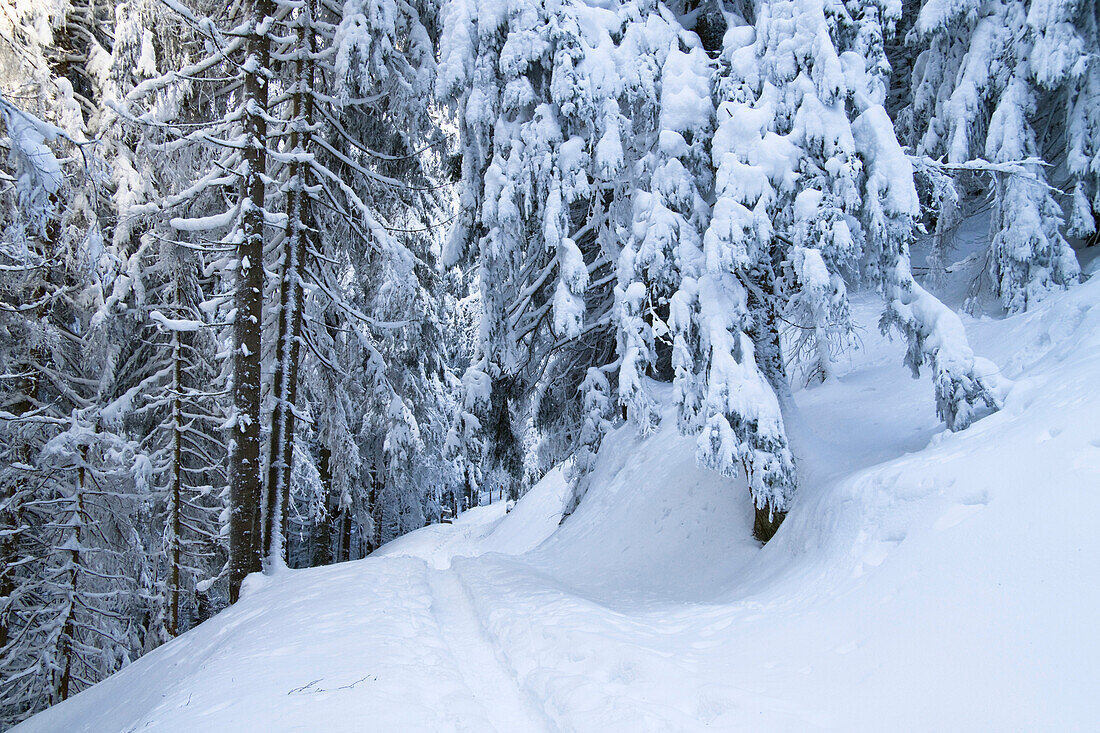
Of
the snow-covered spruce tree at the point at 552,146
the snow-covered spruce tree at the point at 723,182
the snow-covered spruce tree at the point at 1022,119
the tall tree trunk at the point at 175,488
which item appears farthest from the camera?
the tall tree trunk at the point at 175,488

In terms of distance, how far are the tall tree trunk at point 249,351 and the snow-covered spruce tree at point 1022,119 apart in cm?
824

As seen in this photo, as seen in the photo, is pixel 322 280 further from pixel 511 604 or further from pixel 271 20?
pixel 511 604

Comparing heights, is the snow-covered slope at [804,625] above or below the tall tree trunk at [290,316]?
below

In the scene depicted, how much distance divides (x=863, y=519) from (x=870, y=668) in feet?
4.83

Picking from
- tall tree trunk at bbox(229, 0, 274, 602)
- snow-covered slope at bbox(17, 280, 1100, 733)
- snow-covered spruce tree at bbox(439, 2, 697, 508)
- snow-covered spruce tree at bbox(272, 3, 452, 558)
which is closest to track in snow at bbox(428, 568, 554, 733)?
snow-covered slope at bbox(17, 280, 1100, 733)

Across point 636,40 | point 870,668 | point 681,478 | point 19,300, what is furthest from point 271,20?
point 870,668

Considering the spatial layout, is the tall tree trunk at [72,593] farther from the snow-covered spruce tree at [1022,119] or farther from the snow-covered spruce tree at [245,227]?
the snow-covered spruce tree at [1022,119]

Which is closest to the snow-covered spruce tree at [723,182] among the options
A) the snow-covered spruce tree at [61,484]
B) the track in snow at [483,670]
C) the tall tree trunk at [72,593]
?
the track in snow at [483,670]

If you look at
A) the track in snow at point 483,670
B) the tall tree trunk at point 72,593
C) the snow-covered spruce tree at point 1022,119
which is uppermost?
the snow-covered spruce tree at point 1022,119

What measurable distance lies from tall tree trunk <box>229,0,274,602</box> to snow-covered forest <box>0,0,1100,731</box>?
0.14ft

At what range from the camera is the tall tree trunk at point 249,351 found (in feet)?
25.0

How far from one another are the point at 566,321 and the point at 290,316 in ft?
12.8

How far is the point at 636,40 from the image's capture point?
6871mm

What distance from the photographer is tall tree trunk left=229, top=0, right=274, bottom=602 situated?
7.62 m
